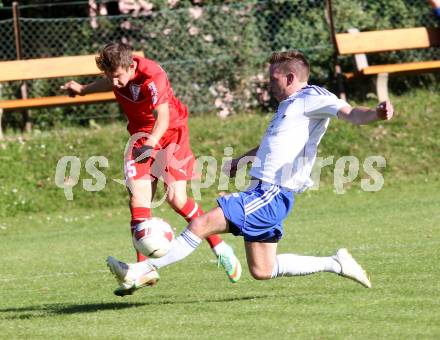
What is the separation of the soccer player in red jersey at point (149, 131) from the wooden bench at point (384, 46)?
8.09 metres

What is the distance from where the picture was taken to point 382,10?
1902 cm

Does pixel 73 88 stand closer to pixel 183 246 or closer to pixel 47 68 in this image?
pixel 183 246

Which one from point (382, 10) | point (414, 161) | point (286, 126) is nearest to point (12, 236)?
point (414, 161)

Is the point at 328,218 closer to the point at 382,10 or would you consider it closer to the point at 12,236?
the point at 12,236

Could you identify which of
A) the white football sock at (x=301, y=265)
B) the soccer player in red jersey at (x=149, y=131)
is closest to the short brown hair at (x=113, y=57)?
the soccer player in red jersey at (x=149, y=131)

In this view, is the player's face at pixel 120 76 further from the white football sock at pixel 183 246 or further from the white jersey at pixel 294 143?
the white football sock at pixel 183 246

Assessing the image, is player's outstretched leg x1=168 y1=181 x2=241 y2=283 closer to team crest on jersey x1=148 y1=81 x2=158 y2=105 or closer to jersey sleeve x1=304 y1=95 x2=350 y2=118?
team crest on jersey x1=148 y1=81 x2=158 y2=105

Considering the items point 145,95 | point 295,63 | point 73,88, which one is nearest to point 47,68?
point 73,88

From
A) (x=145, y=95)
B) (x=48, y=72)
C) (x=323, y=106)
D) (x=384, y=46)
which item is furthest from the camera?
(x=384, y=46)

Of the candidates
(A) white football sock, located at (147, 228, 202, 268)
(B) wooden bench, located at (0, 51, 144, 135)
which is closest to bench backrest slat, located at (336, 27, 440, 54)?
(B) wooden bench, located at (0, 51, 144, 135)

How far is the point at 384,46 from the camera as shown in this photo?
17.2 meters

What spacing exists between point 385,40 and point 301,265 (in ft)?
33.4

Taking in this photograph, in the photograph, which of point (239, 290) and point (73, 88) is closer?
point (239, 290)

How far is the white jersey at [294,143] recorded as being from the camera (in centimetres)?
736
